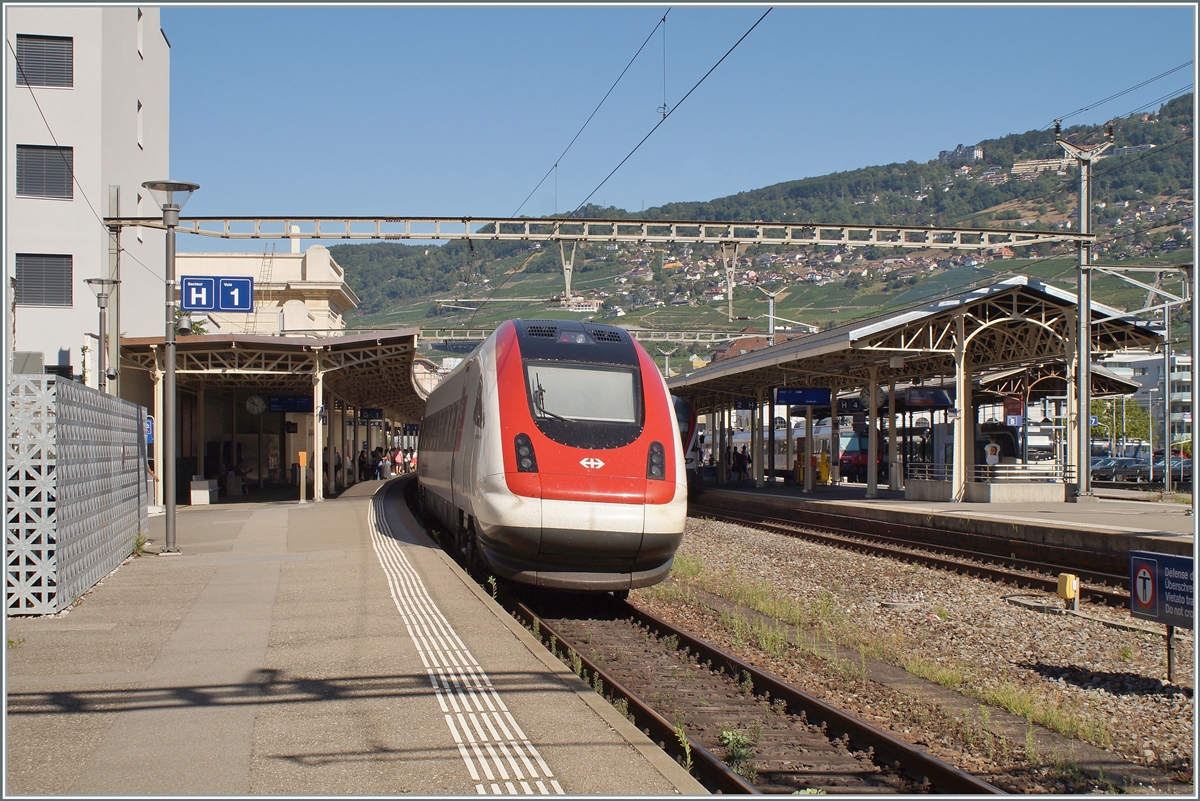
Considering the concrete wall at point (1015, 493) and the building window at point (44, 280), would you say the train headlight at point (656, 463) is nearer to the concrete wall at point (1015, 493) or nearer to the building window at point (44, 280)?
the concrete wall at point (1015, 493)

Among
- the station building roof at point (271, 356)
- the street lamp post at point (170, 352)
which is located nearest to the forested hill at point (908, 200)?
the station building roof at point (271, 356)

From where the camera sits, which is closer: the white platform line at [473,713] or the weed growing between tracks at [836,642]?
the white platform line at [473,713]

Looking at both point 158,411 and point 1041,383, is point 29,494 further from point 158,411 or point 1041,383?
point 1041,383

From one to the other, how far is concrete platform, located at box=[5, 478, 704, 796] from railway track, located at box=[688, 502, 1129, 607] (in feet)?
25.4

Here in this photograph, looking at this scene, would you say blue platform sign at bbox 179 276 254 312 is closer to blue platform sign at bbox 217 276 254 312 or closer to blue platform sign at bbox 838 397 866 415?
blue platform sign at bbox 217 276 254 312

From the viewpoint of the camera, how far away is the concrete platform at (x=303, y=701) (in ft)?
17.7

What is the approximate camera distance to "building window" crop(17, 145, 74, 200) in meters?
29.0

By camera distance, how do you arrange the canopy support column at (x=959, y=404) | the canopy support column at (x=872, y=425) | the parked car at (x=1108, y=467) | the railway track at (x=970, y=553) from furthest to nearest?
1. the parked car at (x=1108, y=467)
2. the canopy support column at (x=872, y=425)
3. the canopy support column at (x=959, y=404)
4. the railway track at (x=970, y=553)

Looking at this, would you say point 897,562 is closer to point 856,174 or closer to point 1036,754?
point 1036,754

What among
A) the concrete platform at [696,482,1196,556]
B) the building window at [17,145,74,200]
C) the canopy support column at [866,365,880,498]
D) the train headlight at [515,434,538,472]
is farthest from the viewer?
the building window at [17,145,74,200]

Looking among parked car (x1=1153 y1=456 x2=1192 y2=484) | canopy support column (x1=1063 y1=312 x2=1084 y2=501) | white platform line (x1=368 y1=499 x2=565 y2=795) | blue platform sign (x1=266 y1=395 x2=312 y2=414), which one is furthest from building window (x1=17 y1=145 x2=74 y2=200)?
parked car (x1=1153 y1=456 x2=1192 y2=484)

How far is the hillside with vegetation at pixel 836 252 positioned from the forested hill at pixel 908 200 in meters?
0.29

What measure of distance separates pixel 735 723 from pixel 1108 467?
47.1 metres

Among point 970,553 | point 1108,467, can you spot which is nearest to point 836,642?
point 970,553
